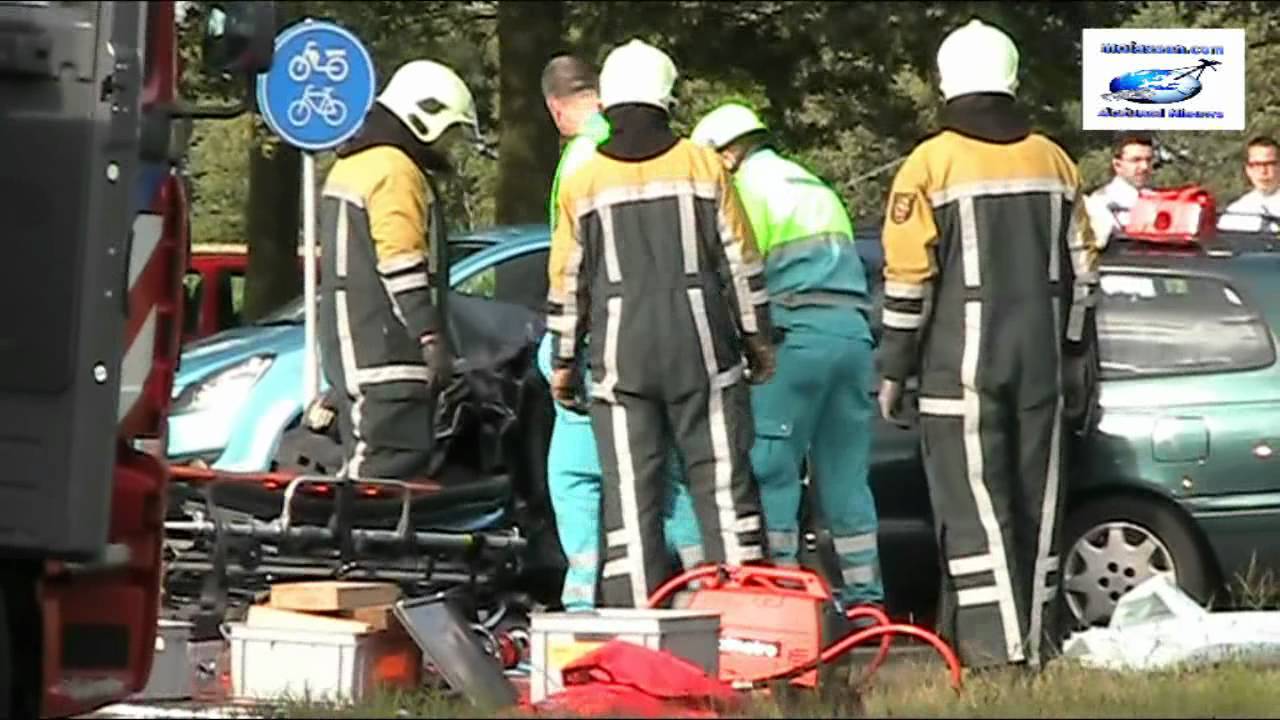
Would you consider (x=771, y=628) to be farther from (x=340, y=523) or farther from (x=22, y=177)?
(x=22, y=177)

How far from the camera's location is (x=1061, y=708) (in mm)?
7062

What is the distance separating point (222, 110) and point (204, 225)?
139 feet

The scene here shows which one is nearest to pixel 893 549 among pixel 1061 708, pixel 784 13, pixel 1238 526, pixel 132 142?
pixel 1238 526

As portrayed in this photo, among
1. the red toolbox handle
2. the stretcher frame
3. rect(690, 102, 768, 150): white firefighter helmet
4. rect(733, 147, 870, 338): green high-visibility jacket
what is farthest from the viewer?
rect(690, 102, 768, 150): white firefighter helmet

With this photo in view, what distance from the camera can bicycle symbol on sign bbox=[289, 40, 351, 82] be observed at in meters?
15.3

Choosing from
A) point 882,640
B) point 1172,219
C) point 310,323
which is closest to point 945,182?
point 882,640

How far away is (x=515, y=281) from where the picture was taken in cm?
1222

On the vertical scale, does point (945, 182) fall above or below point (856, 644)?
above

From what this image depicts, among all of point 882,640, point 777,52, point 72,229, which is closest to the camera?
point 72,229

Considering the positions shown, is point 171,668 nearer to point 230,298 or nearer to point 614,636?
point 614,636

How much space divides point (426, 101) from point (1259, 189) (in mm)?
4759

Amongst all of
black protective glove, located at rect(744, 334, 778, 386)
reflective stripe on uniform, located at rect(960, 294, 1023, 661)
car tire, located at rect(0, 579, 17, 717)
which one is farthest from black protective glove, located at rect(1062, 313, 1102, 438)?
car tire, located at rect(0, 579, 17, 717)

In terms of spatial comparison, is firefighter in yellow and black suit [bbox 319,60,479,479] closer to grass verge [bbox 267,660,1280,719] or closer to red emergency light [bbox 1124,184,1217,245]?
grass verge [bbox 267,660,1280,719]

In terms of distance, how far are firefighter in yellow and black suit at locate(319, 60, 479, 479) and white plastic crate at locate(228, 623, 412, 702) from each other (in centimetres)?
130
